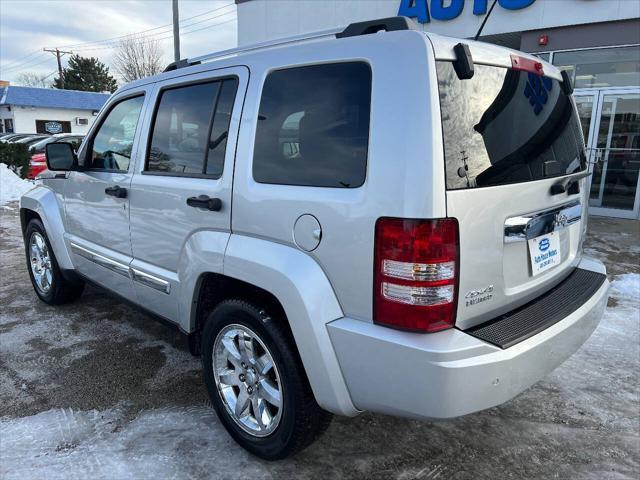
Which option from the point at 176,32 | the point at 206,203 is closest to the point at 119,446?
the point at 206,203

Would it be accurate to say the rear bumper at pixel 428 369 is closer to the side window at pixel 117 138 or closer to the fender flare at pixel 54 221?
the side window at pixel 117 138

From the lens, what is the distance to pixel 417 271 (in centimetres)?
182

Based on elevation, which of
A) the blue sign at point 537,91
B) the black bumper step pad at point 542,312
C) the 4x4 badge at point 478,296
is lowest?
the black bumper step pad at point 542,312

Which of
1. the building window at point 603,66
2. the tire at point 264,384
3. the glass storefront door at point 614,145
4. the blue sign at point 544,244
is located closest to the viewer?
the tire at point 264,384

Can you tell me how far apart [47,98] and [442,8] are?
40.3 meters

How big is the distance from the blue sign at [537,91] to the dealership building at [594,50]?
24.0ft

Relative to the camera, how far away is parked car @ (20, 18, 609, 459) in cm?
183

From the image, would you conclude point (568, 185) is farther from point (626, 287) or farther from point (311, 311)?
point (626, 287)

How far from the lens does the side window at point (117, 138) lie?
328 cm

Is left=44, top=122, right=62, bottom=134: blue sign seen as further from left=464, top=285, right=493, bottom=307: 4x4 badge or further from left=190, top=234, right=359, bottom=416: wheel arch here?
left=464, top=285, right=493, bottom=307: 4x4 badge

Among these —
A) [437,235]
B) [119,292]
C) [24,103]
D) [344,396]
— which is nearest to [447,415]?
[344,396]

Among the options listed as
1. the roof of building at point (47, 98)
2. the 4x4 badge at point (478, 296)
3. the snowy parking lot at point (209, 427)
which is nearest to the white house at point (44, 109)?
the roof of building at point (47, 98)

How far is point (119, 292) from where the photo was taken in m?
3.51

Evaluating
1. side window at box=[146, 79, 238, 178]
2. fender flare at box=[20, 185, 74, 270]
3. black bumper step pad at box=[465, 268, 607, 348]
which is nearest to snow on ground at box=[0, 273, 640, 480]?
black bumper step pad at box=[465, 268, 607, 348]
